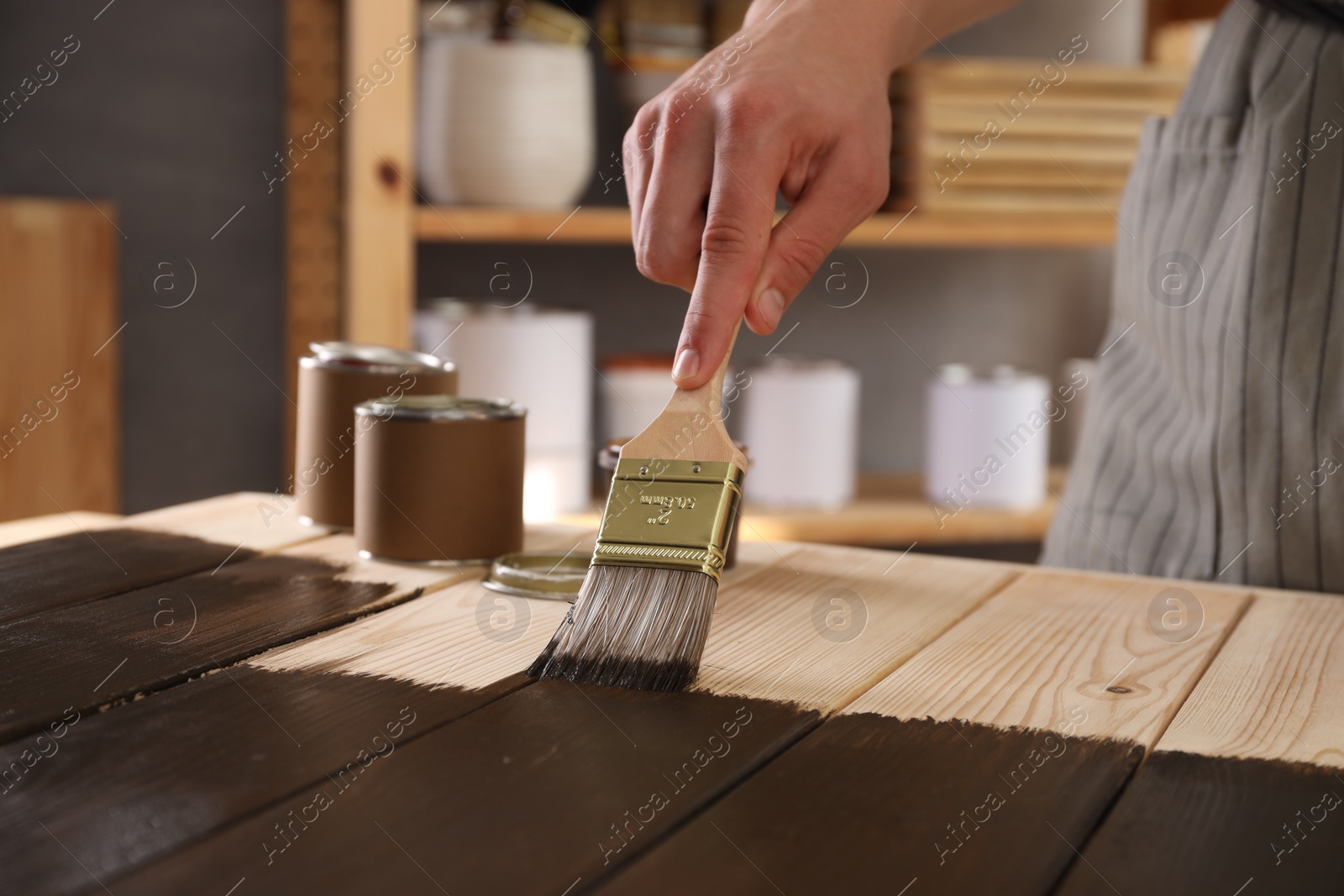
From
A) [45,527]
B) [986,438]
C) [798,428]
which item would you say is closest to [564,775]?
[45,527]

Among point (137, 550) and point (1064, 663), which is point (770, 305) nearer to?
point (1064, 663)

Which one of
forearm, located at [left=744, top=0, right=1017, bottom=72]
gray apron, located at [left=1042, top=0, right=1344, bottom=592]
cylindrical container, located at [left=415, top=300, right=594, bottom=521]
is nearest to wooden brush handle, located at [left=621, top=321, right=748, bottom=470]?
forearm, located at [left=744, top=0, right=1017, bottom=72]

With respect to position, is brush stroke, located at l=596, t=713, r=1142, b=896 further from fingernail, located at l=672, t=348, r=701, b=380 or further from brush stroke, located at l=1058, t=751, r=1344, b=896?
fingernail, located at l=672, t=348, r=701, b=380

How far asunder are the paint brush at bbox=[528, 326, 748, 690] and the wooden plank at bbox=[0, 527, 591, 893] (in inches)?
1.8

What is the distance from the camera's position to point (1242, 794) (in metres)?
0.50

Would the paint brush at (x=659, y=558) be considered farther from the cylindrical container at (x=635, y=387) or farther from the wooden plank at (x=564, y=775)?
the cylindrical container at (x=635, y=387)

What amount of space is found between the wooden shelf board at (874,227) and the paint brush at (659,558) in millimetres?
966

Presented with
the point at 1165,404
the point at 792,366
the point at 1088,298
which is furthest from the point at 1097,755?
the point at 1088,298

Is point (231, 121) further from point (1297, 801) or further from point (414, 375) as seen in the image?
point (1297, 801)

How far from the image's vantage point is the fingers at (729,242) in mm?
698

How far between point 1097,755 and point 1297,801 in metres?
0.08

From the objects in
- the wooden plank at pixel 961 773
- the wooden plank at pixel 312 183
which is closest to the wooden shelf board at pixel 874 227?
the wooden plank at pixel 312 183

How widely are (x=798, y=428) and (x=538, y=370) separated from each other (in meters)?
0.38

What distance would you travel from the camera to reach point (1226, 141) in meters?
0.95
